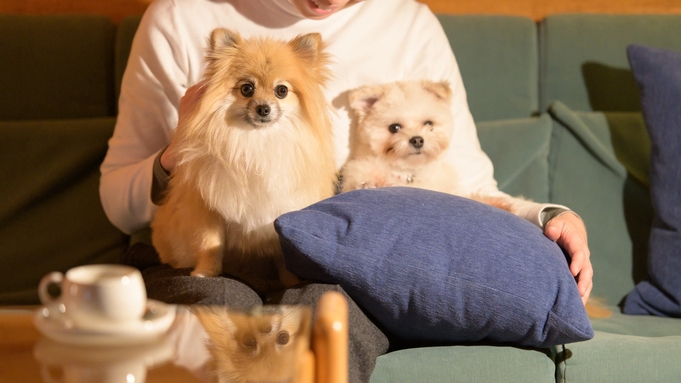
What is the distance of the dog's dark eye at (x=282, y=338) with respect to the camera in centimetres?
79

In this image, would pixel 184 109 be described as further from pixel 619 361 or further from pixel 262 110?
pixel 619 361

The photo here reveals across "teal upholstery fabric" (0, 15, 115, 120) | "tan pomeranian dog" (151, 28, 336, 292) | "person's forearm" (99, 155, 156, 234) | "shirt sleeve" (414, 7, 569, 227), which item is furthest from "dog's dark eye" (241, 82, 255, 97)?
"teal upholstery fabric" (0, 15, 115, 120)

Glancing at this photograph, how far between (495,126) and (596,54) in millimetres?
454

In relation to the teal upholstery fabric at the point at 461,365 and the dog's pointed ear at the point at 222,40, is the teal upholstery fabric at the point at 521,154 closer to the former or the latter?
the teal upholstery fabric at the point at 461,365

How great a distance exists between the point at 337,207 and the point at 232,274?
0.97ft

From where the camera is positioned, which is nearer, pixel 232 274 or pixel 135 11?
pixel 232 274

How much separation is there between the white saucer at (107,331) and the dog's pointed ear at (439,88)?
3.65ft

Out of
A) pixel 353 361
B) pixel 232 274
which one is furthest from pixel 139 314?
pixel 232 274

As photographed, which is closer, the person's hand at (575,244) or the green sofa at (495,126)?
the person's hand at (575,244)

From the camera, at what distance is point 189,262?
137 cm

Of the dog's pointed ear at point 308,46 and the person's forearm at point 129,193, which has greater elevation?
the dog's pointed ear at point 308,46

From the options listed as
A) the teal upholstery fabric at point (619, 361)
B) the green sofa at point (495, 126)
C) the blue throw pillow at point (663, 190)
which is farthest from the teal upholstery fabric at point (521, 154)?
the teal upholstery fabric at point (619, 361)

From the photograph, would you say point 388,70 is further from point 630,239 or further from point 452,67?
point 630,239

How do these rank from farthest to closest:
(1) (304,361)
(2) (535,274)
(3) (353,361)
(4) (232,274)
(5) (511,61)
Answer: (5) (511,61), (4) (232,274), (2) (535,274), (3) (353,361), (1) (304,361)
